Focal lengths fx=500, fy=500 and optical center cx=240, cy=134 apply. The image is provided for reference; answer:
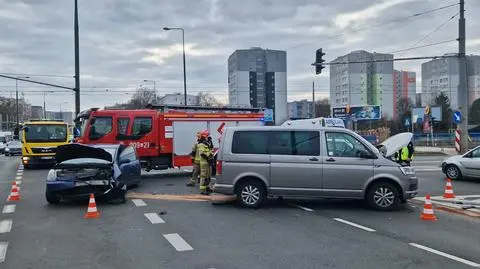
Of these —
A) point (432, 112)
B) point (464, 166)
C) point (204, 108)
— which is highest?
point (432, 112)

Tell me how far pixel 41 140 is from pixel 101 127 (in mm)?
7304

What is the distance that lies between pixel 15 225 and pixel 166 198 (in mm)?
4253

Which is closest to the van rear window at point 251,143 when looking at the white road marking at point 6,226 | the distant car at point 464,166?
the white road marking at point 6,226

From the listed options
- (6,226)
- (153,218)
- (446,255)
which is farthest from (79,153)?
(446,255)

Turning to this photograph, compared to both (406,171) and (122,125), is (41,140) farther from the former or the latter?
(406,171)

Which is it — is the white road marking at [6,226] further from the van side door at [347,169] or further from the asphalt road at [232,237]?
the van side door at [347,169]

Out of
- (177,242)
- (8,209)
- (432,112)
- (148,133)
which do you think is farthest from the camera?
(432,112)

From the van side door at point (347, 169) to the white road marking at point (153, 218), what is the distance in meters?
3.67

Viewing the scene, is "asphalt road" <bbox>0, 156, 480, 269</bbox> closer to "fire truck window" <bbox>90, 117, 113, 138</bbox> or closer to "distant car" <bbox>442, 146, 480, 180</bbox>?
"fire truck window" <bbox>90, 117, 113, 138</bbox>

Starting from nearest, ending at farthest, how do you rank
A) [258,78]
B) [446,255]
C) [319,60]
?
[446,255], [319,60], [258,78]

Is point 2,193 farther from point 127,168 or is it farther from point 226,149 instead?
point 226,149

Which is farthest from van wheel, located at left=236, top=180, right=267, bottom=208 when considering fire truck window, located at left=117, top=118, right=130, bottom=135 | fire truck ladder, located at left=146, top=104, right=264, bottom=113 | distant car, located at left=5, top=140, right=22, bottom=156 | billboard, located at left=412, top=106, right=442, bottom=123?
billboard, located at left=412, top=106, right=442, bottom=123

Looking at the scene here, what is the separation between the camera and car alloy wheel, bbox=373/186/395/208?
1099 cm

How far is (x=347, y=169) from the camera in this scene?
11023 mm
